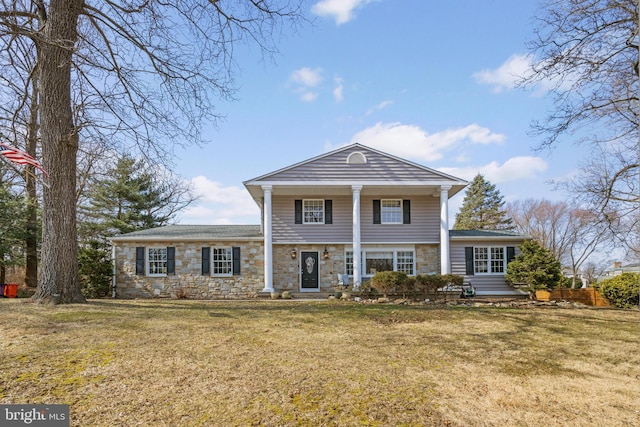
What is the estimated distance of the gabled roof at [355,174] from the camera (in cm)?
1599

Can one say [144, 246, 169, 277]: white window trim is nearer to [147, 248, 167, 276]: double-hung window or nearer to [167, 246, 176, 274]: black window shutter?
[147, 248, 167, 276]: double-hung window

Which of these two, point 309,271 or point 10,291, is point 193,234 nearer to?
point 309,271

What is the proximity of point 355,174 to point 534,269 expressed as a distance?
25.6 feet

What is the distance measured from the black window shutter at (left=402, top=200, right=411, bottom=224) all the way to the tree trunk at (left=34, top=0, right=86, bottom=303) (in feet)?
40.8

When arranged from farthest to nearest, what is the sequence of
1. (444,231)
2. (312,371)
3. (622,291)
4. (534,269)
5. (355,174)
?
(355,174) < (444,231) < (534,269) < (622,291) < (312,371)

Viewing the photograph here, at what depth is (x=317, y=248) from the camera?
17.2 meters

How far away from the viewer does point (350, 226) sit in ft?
56.7

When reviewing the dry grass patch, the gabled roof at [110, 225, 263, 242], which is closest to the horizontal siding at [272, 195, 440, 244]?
the gabled roof at [110, 225, 263, 242]

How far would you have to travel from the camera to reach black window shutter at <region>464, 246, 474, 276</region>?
1677cm

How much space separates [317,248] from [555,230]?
81.9 ft

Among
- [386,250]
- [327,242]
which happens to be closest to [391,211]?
[386,250]

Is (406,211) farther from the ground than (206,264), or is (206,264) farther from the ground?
(406,211)

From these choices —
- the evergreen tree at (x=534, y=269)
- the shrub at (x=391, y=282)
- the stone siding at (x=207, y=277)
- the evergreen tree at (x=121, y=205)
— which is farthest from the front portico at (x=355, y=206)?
the evergreen tree at (x=121, y=205)

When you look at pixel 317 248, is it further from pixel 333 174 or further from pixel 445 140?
pixel 445 140
